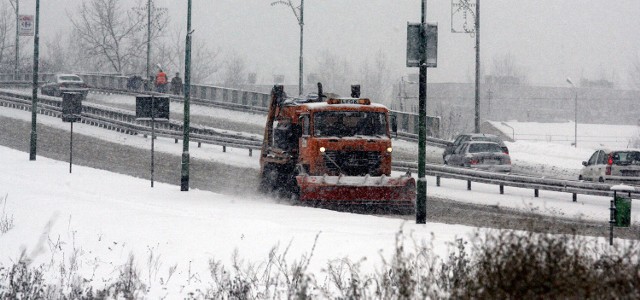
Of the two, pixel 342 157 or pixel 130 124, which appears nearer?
Answer: pixel 342 157

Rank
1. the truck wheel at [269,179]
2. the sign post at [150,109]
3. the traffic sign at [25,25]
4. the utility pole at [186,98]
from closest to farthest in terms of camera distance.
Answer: the utility pole at [186,98] → the truck wheel at [269,179] → the sign post at [150,109] → the traffic sign at [25,25]

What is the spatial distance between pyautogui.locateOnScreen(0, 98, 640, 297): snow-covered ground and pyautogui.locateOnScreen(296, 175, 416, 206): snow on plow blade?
3.38 feet

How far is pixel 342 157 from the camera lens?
2345 centimetres

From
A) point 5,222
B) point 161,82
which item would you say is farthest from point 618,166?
point 161,82

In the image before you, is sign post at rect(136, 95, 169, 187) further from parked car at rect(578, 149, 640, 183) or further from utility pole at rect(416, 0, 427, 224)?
parked car at rect(578, 149, 640, 183)

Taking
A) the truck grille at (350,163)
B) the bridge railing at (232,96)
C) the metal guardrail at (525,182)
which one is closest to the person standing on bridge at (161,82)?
the bridge railing at (232,96)

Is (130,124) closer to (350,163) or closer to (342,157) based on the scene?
(342,157)

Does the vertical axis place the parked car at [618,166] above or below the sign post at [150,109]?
below

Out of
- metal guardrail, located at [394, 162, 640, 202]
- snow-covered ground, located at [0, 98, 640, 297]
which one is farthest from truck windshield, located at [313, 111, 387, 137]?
metal guardrail, located at [394, 162, 640, 202]

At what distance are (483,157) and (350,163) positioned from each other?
46.9 ft

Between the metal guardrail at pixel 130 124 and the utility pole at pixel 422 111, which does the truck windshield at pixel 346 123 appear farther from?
the metal guardrail at pixel 130 124

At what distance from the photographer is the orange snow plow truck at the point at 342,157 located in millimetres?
22344

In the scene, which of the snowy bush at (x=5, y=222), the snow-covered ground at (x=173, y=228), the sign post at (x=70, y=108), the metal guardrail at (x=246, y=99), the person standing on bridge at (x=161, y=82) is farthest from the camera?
the person standing on bridge at (x=161, y=82)

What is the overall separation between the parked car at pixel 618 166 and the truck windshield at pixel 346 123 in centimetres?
1050
